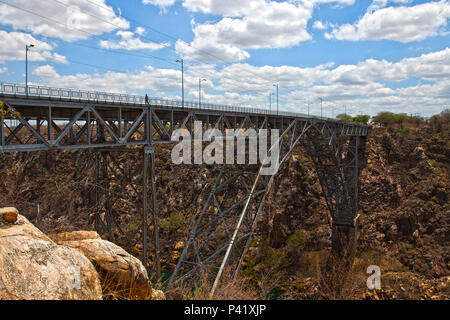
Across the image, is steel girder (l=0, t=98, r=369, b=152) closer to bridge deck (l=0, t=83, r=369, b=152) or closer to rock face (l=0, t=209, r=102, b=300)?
bridge deck (l=0, t=83, r=369, b=152)

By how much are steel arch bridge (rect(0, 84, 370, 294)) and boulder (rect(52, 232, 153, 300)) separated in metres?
2.82

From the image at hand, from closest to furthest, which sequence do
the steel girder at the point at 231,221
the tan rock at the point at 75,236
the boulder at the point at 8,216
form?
1. the boulder at the point at 8,216
2. the tan rock at the point at 75,236
3. the steel girder at the point at 231,221

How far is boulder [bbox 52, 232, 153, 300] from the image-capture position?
5.31 metres

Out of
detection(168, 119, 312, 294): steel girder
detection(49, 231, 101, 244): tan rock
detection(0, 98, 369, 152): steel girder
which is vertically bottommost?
detection(168, 119, 312, 294): steel girder

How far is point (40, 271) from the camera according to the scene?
4.34 m

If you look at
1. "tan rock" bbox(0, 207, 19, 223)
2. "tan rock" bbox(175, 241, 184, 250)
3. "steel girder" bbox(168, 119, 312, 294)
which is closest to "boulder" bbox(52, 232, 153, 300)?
"tan rock" bbox(0, 207, 19, 223)

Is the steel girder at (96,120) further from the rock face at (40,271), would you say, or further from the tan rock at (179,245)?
the tan rock at (179,245)

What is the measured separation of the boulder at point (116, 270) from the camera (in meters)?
5.31

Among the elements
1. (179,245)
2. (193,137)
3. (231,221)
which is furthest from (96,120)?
(179,245)

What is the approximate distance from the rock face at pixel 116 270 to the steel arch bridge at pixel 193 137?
2.80 m

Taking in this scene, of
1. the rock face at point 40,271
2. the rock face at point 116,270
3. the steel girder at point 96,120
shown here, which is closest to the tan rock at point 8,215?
the rock face at point 40,271

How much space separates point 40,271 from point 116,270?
52.7 inches
